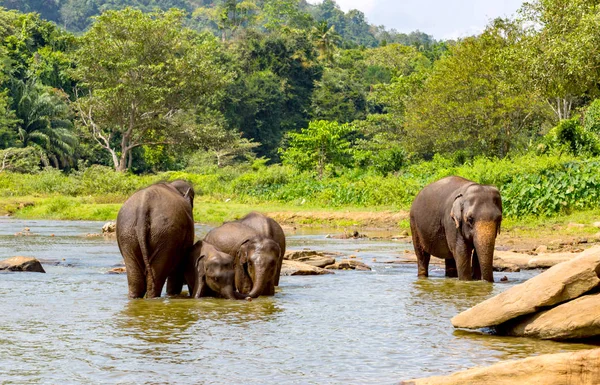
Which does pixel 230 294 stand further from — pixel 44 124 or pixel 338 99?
pixel 338 99

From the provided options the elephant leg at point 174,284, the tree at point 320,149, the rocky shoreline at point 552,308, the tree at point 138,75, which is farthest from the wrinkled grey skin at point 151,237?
the tree at point 138,75

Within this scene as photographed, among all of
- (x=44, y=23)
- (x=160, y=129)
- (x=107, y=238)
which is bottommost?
(x=107, y=238)

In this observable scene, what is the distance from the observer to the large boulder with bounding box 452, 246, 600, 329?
25.0 feet

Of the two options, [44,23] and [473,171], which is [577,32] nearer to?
[473,171]

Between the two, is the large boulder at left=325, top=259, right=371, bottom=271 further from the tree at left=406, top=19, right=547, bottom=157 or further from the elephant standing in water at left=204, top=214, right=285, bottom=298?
the tree at left=406, top=19, right=547, bottom=157

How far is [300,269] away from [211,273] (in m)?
3.67

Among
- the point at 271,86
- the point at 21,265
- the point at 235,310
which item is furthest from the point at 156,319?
the point at 271,86

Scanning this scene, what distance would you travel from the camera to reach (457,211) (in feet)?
40.4

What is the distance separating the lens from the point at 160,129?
60969 mm

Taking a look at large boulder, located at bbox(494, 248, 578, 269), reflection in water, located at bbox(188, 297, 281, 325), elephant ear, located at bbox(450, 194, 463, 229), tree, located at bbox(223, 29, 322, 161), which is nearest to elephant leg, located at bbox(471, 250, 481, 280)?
elephant ear, located at bbox(450, 194, 463, 229)

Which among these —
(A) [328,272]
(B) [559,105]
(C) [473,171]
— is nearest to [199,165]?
(B) [559,105]

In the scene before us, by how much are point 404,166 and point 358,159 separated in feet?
10.4

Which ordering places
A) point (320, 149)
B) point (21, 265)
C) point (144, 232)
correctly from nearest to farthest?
point (144, 232) → point (21, 265) → point (320, 149)

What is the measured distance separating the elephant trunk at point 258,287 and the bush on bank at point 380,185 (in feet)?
44.8
